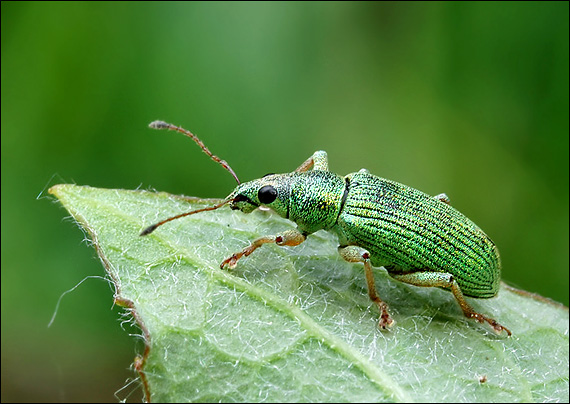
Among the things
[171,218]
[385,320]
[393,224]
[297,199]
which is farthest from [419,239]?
[171,218]

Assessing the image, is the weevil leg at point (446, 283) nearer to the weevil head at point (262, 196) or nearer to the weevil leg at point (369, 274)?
the weevil leg at point (369, 274)

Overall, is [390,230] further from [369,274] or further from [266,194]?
[266,194]

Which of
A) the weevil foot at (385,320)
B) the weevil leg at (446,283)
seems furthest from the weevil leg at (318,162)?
the weevil foot at (385,320)

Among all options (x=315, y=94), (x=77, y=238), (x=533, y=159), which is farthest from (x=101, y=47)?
(x=533, y=159)

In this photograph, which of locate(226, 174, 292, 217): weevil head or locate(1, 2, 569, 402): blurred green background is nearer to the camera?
locate(226, 174, 292, 217): weevil head

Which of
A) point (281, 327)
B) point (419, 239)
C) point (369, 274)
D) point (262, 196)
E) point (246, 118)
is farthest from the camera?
point (246, 118)

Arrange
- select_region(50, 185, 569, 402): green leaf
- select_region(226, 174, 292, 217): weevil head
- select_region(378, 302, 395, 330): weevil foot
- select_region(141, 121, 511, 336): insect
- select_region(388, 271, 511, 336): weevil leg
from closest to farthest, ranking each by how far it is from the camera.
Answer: select_region(50, 185, 569, 402): green leaf → select_region(378, 302, 395, 330): weevil foot → select_region(388, 271, 511, 336): weevil leg → select_region(141, 121, 511, 336): insect → select_region(226, 174, 292, 217): weevil head

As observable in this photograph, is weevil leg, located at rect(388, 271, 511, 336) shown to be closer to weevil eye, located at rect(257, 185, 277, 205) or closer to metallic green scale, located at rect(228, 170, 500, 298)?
metallic green scale, located at rect(228, 170, 500, 298)

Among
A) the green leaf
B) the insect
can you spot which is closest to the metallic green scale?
the insect
